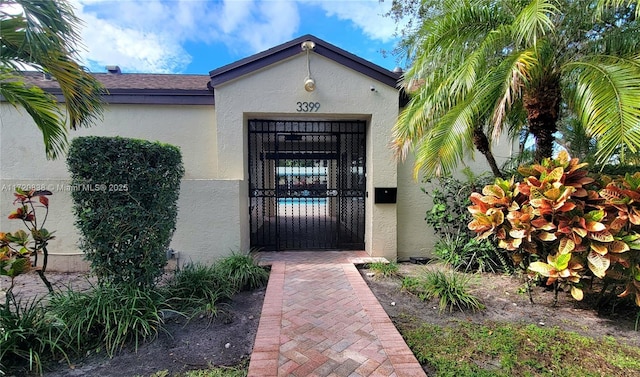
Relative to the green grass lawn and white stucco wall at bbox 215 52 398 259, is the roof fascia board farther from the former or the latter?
the green grass lawn

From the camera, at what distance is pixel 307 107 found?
6082 millimetres

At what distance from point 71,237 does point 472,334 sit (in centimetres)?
734

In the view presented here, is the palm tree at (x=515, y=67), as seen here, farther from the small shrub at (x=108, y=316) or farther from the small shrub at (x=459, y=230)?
the small shrub at (x=108, y=316)

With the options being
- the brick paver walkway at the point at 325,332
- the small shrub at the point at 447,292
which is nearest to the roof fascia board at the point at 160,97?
the brick paver walkway at the point at 325,332

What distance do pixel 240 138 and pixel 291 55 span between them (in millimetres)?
2109

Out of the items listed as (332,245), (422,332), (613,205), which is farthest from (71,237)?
(613,205)

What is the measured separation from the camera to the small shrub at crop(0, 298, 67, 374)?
268 cm

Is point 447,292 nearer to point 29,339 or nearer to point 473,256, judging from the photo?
point 473,256

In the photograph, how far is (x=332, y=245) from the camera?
7.14 metres

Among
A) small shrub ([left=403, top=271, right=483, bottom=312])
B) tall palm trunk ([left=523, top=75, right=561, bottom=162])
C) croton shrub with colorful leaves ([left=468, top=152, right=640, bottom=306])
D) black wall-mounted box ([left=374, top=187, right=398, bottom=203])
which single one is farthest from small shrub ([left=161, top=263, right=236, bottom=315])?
tall palm trunk ([left=523, top=75, right=561, bottom=162])

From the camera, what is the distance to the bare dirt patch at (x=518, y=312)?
11.6 feet

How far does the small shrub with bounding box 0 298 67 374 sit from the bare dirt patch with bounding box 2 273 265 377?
177 mm

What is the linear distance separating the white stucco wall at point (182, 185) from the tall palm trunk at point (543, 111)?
5.46m

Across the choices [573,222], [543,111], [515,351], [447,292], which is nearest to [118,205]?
[447,292]
